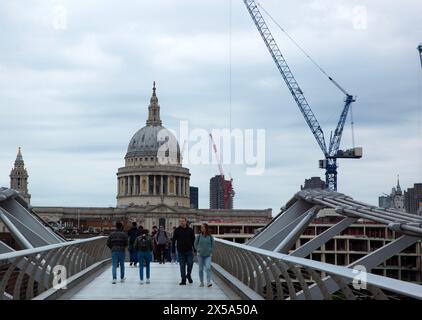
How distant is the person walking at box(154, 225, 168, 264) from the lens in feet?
92.9

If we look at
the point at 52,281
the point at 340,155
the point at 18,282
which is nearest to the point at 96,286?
the point at 52,281

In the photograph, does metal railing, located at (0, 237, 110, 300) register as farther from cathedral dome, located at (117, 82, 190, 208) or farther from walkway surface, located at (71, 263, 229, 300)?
cathedral dome, located at (117, 82, 190, 208)

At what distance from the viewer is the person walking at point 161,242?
28.3 meters

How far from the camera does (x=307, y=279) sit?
958cm

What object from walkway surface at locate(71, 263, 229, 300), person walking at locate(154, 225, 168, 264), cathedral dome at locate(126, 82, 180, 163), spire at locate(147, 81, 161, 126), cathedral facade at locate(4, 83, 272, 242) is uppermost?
spire at locate(147, 81, 161, 126)

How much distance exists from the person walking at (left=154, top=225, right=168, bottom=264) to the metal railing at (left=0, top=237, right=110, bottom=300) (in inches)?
319

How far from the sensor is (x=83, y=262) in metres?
21.2

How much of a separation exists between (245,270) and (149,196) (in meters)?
160

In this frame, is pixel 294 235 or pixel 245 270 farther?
pixel 294 235

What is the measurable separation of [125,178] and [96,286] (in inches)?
6468

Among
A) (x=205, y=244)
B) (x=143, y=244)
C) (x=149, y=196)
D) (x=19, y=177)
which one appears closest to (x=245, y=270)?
(x=205, y=244)

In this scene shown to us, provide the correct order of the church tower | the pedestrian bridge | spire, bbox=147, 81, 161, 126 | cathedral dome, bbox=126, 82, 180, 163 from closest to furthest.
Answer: the pedestrian bridge < the church tower < cathedral dome, bbox=126, 82, 180, 163 < spire, bbox=147, 81, 161, 126

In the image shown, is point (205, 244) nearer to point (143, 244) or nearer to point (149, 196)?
point (143, 244)

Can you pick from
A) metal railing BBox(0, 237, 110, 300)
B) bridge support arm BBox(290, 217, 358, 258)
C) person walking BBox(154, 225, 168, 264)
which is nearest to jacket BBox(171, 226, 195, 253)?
metal railing BBox(0, 237, 110, 300)
